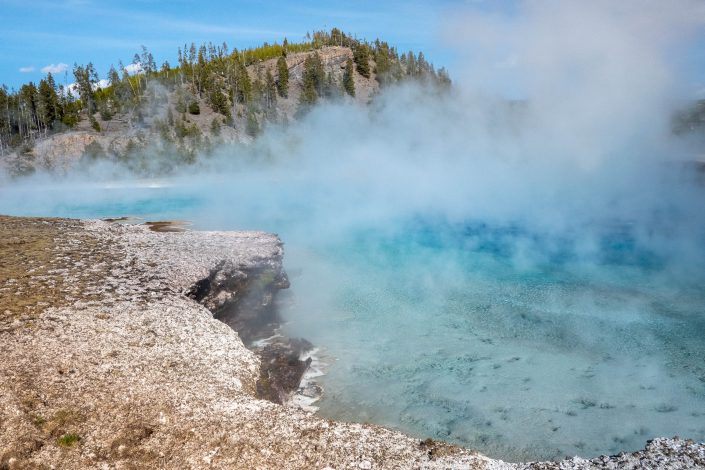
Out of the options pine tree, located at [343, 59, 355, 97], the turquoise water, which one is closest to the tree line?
pine tree, located at [343, 59, 355, 97]

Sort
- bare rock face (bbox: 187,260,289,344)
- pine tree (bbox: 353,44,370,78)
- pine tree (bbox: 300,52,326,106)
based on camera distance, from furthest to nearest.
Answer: pine tree (bbox: 353,44,370,78)
pine tree (bbox: 300,52,326,106)
bare rock face (bbox: 187,260,289,344)

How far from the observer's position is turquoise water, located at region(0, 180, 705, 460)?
9273 mm

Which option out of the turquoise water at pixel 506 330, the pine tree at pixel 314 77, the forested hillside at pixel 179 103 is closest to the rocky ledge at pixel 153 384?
the turquoise water at pixel 506 330

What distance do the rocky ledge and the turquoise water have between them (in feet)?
7.63

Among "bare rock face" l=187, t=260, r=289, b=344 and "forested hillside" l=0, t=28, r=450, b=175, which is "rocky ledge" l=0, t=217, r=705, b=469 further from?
"forested hillside" l=0, t=28, r=450, b=175

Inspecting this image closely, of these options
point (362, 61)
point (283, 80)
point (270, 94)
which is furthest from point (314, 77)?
point (362, 61)

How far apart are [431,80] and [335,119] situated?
83.6 feet

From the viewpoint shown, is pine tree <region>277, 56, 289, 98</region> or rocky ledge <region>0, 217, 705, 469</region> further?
pine tree <region>277, 56, 289, 98</region>

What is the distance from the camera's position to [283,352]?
11.3m

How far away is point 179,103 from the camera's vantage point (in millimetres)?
65438

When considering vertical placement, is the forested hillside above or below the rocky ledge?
above

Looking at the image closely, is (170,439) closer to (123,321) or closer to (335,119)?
(123,321)

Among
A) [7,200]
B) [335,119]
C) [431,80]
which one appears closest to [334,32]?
[431,80]

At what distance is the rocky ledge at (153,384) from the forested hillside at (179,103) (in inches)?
1742
